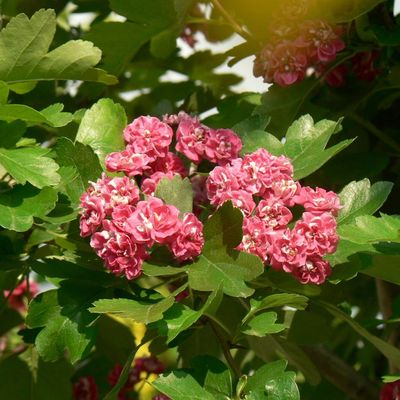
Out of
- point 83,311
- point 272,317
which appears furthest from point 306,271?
point 83,311

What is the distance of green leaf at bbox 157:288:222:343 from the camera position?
1.29 metres

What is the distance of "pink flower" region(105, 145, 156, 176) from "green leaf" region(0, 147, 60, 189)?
79 mm

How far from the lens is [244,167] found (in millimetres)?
1450

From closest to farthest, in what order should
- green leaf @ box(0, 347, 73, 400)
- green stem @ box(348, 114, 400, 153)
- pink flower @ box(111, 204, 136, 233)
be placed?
pink flower @ box(111, 204, 136, 233)
green leaf @ box(0, 347, 73, 400)
green stem @ box(348, 114, 400, 153)

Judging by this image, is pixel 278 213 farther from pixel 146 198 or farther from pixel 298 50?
pixel 298 50

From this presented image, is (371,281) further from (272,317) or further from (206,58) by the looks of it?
(272,317)

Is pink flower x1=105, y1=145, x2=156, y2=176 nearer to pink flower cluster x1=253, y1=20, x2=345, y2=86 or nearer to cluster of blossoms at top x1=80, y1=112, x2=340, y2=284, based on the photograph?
cluster of blossoms at top x1=80, y1=112, x2=340, y2=284

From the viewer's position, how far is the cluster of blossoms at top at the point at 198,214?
53.9 inches

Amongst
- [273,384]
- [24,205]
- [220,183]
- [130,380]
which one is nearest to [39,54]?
[24,205]

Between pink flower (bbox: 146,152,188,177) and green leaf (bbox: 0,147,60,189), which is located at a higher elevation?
green leaf (bbox: 0,147,60,189)

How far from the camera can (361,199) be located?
1489 mm

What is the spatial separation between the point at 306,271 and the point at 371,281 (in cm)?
109

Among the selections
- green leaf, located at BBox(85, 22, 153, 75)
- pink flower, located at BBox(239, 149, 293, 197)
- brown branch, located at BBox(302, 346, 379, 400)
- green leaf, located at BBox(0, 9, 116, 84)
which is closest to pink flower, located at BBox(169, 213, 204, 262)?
pink flower, located at BBox(239, 149, 293, 197)

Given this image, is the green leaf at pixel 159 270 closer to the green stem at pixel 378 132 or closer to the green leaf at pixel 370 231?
the green leaf at pixel 370 231
